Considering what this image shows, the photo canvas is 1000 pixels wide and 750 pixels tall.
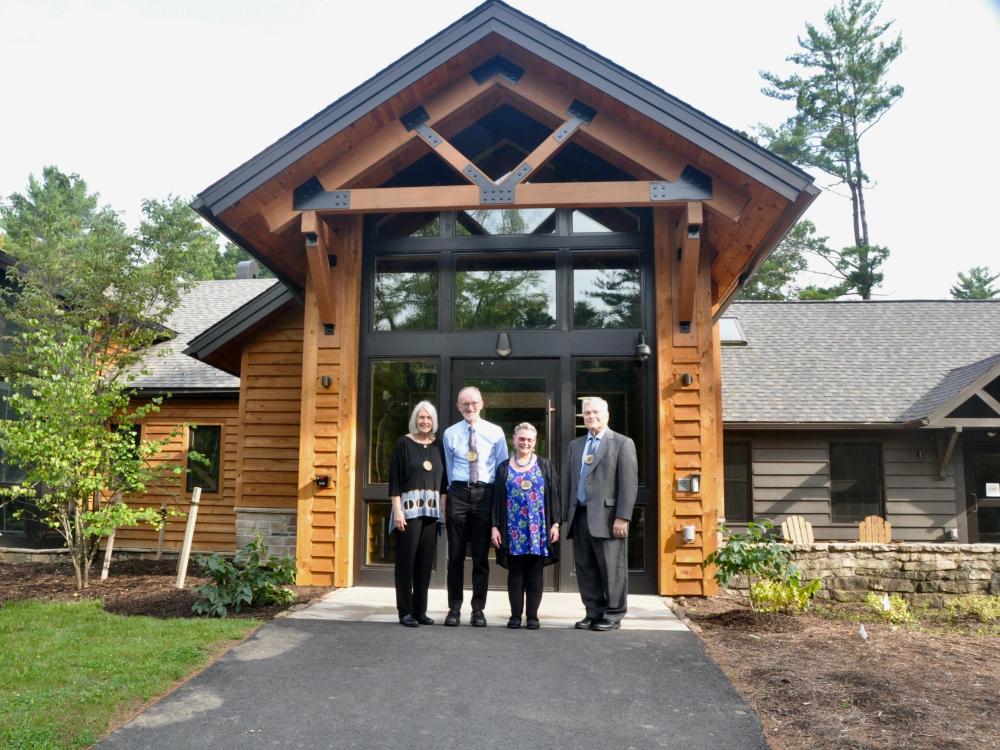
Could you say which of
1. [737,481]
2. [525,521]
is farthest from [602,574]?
[737,481]

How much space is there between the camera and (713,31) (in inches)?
104

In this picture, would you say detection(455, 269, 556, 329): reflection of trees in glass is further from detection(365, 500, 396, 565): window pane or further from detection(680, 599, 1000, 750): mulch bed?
detection(680, 599, 1000, 750): mulch bed

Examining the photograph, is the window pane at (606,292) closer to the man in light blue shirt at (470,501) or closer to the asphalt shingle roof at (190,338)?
the man in light blue shirt at (470,501)

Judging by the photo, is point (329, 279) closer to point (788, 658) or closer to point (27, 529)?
point (788, 658)

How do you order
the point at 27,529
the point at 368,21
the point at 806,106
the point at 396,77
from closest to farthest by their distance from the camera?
the point at 368,21, the point at 396,77, the point at 27,529, the point at 806,106

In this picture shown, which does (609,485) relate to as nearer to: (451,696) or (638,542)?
(638,542)

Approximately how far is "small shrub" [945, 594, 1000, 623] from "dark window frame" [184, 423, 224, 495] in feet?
32.4

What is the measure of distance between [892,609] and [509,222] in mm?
4967

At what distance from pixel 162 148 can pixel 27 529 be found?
29.0 meters

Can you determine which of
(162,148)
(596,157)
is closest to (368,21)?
(596,157)

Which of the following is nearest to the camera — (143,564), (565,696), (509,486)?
(565,696)

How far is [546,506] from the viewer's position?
19.0ft

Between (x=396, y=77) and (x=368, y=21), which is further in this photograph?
(x=396, y=77)

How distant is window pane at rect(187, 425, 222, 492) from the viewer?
41.8ft
